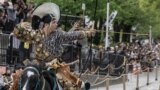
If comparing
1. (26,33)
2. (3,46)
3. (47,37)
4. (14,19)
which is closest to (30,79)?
(26,33)

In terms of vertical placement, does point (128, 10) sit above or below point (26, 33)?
below

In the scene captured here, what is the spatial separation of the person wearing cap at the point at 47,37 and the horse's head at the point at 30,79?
0.82m

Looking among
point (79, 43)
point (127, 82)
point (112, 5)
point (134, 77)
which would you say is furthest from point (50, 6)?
point (112, 5)

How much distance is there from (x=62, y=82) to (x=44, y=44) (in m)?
1.26

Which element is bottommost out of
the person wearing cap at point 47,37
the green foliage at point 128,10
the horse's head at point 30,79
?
the green foliage at point 128,10

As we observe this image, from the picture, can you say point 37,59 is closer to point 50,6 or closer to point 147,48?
point 50,6

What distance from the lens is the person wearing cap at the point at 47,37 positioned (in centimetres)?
1011

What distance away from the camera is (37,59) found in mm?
9883

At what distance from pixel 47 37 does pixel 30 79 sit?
2.04 meters

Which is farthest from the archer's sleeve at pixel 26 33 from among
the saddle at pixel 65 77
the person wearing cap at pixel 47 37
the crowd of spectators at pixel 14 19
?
the crowd of spectators at pixel 14 19

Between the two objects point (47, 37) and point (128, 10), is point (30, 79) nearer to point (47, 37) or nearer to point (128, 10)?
point (47, 37)

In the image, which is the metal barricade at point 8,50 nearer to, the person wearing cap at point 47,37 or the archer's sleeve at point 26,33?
the person wearing cap at point 47,37

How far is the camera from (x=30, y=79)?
27.8ft

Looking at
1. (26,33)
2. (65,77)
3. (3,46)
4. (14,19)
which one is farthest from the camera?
(14,19)
